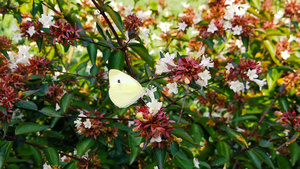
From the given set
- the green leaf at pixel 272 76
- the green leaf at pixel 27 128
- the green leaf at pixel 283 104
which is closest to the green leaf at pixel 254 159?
the green leaf at pixel 283 104

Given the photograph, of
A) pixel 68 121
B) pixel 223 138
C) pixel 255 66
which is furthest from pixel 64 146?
pixel 255 66

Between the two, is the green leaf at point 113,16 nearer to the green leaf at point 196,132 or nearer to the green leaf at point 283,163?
the green leaf at point 196,132

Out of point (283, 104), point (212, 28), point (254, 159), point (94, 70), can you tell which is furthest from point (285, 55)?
point (94, 70)

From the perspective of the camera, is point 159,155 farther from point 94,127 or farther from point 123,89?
point 94,127

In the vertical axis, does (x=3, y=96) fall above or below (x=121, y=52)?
below

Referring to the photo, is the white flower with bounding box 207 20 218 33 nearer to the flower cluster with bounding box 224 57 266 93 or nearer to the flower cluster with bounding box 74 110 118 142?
the flower cluster with bounding box 224 57 266 93

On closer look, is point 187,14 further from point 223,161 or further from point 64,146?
point 64,146

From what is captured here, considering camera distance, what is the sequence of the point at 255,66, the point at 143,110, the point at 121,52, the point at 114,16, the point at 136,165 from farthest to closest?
the point at 136,165 → the point at 255,66 → the point at 121,52 → the point at 114,16 → the point at 143,110

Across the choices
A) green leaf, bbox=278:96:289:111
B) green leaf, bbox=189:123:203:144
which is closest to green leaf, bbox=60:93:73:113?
green leaf, bbox=189:123:203:144
